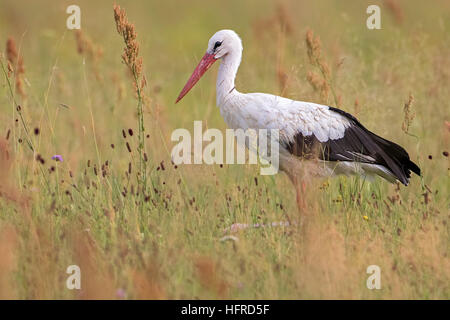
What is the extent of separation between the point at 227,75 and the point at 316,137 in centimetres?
78

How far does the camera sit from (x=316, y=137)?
5.96 m

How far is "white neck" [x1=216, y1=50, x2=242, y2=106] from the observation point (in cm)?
604

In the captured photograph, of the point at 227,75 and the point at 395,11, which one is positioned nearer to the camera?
the point at 227,75

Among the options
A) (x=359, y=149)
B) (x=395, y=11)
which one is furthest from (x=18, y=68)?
(x=395, y=11)

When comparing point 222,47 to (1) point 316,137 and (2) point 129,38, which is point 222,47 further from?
(2) point 129,38

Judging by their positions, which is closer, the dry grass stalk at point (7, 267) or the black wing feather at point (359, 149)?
the dry grass stalk at point (7, 267)

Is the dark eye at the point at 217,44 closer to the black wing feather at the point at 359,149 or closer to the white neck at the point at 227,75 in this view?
the white neck at the point at 227,75

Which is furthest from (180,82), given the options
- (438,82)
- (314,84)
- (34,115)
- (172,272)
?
(172,272)

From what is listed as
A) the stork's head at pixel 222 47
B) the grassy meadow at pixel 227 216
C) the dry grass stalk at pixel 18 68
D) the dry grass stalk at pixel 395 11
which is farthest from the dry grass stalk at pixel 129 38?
the dry grass stalk at pixel 395 11

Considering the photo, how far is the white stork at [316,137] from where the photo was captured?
5777mm

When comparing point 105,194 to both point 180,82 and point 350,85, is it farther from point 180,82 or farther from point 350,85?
point 180,82

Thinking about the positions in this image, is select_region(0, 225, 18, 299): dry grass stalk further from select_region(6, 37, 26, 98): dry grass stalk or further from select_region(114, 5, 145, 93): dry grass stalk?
select_region(6, 37, 26, 98): dry grass stalk

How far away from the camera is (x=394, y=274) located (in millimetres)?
4191
